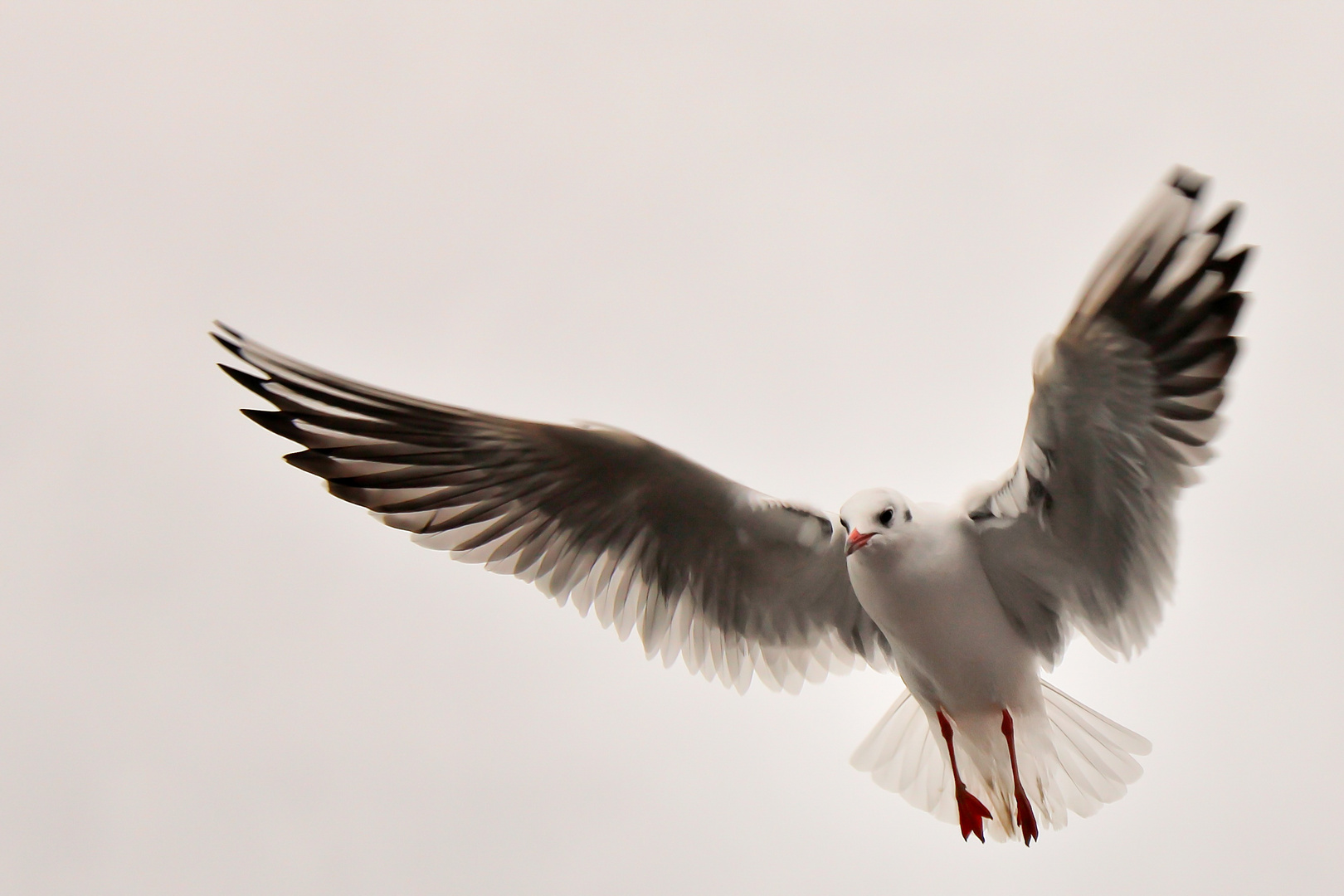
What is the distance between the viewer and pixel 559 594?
4.64 metres

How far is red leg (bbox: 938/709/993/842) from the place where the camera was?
14.5ft

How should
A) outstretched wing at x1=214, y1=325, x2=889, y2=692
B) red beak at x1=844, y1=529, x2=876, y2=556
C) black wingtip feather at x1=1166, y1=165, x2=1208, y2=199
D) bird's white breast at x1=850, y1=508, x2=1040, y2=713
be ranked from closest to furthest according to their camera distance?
1. black wingtip feather at x1=1166, y1=165, x2=1208, y2=199
2. red beak at x1=844, y1=529, x2=876, y2=556
3. bird's white breast at x1=850, y1=508, x2=1040, y2=713
4. outstretched wing at x1=214, y1=325, x2=889, y2=692

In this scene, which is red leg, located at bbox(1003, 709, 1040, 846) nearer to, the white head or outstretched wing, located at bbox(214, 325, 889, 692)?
outstretched wing, located at bbox(214, 325, 889, 692)

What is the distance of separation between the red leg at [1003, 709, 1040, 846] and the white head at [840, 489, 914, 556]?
2.98ft

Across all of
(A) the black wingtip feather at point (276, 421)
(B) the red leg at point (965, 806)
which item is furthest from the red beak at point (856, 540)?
(A) the black wingtip feather at point (276, 421)

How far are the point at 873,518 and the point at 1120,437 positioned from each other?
0.74 metres

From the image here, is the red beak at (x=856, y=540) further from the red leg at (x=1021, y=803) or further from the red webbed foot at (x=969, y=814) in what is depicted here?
the red webbed foot at (x=969, y=814)

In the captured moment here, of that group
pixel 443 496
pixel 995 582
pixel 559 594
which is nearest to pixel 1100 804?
pixel 995 582

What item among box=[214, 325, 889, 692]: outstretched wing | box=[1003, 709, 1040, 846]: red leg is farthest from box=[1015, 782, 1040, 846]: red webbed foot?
box=[214, 325, 889, 692]: outstretched wing

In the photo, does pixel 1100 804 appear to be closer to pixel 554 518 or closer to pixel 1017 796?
pixel 1017 796

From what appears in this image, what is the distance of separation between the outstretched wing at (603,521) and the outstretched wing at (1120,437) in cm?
68

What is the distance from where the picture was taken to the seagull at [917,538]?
351cm

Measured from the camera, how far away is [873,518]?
153 inches

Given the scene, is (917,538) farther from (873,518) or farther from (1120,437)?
(1120,437)
